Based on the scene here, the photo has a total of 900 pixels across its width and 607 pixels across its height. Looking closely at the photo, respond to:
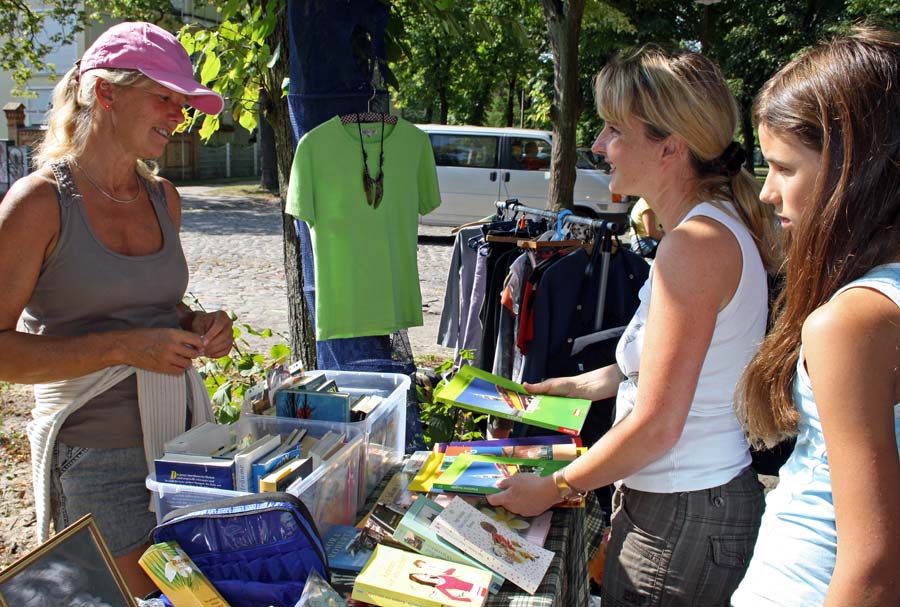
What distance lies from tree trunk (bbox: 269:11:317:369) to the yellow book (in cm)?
273

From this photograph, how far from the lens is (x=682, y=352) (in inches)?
59.0

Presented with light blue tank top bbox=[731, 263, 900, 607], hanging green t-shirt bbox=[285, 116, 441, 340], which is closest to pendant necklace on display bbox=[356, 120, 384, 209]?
hanging green t-shirt bbox=[285, 116, 441, 340]

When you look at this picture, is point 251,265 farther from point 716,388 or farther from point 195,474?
point 716,388

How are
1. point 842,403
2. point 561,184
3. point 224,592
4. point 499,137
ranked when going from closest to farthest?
point 842,403
point 224,592
point 561,184
point 499,137

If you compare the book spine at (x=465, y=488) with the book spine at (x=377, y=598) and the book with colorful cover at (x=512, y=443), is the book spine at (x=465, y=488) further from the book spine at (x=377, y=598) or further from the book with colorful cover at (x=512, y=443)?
the book spine at (x=377, y=598)

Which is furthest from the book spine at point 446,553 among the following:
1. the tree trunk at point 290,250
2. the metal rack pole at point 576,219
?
the tree trunk at point 290,250

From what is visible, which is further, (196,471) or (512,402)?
(512,402)

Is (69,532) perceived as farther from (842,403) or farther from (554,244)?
(554,244)

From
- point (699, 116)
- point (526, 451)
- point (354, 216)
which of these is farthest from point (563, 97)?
point (699, 116)

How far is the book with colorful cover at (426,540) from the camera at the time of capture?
1.59 meters

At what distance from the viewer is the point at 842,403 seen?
100cm

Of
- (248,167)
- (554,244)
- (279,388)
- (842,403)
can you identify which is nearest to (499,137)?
(554,244)

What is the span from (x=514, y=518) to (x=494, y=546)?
18 centimetres

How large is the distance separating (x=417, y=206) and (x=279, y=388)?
1.44 meters
